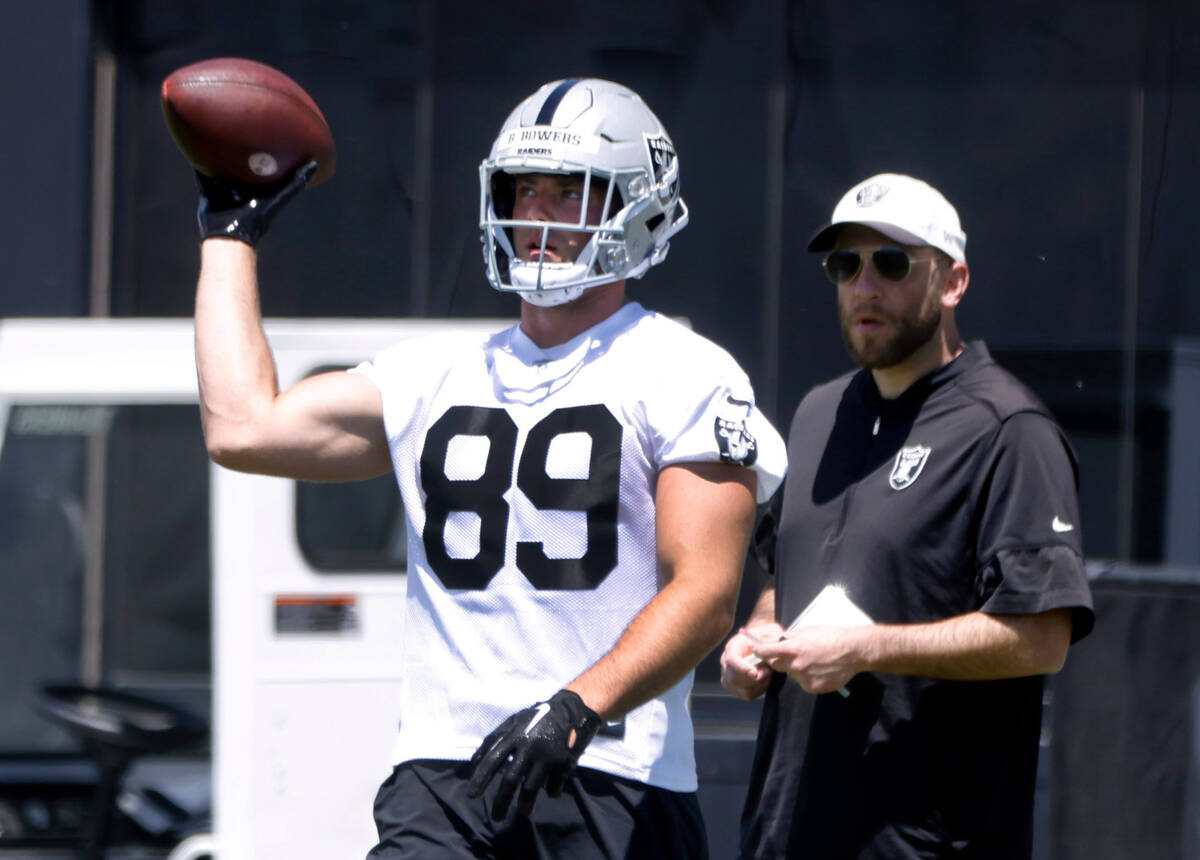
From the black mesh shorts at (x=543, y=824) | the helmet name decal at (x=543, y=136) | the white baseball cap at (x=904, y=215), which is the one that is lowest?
the black mesh shorts at (x=543, y=824)

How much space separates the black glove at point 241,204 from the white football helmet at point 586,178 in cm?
31

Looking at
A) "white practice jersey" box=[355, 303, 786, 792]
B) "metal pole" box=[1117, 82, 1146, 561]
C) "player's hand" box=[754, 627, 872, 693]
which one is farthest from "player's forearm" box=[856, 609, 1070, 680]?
"metal pole" box=[1117, 82, 1146, 561]

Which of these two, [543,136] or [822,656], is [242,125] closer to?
[543,136]

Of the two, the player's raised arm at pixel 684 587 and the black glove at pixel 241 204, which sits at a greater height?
the black glove at pixel 241 204

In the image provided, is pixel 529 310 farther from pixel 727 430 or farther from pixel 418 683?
pixel 418 683

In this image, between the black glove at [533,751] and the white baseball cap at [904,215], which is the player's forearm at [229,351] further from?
the white baseball cap at [904,215]

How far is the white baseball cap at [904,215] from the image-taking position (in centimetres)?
269

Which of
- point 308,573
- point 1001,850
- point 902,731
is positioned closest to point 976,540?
point 902,731

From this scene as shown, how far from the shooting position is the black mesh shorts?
2.22m

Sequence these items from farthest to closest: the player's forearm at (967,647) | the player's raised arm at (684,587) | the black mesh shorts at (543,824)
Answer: the player's forearm at (967,647), the black mesh shorts at (543,824), the player's raised arm at (684,587)

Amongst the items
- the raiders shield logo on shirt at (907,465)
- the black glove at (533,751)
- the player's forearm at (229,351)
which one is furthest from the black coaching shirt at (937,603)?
the player's forearm at (229,351)

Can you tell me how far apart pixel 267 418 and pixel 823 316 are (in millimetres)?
4823

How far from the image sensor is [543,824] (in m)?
2.22

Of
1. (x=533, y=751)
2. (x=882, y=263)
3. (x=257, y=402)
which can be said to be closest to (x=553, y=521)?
(x=533, y=751)
